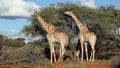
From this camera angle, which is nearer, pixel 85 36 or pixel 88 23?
pixel 85 36

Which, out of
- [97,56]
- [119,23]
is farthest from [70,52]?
[119,23]

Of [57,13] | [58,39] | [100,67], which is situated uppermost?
[57,13]

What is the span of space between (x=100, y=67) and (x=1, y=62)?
526cm

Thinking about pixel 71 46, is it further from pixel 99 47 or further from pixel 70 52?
pixel 99 47

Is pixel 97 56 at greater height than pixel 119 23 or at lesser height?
lesser

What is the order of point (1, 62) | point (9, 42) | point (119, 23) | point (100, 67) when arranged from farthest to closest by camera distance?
1. point (9, 42)
2. point (119, 23)
3. point (1, 62)
4. point (100, 67)

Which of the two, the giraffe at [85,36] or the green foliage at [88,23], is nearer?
the giraffe at [85,36]

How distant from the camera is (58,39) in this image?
2033 cm

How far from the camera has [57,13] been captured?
74.4 ft

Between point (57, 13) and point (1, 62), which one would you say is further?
point (57, 13)

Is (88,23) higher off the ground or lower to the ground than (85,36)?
higher

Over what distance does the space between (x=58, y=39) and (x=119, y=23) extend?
5931mm

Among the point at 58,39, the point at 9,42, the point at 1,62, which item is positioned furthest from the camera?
the point at 9,42

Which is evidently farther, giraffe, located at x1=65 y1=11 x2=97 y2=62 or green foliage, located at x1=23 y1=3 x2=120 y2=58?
green foliage, located at x1=23 y1=3 x2=120 y2=58
